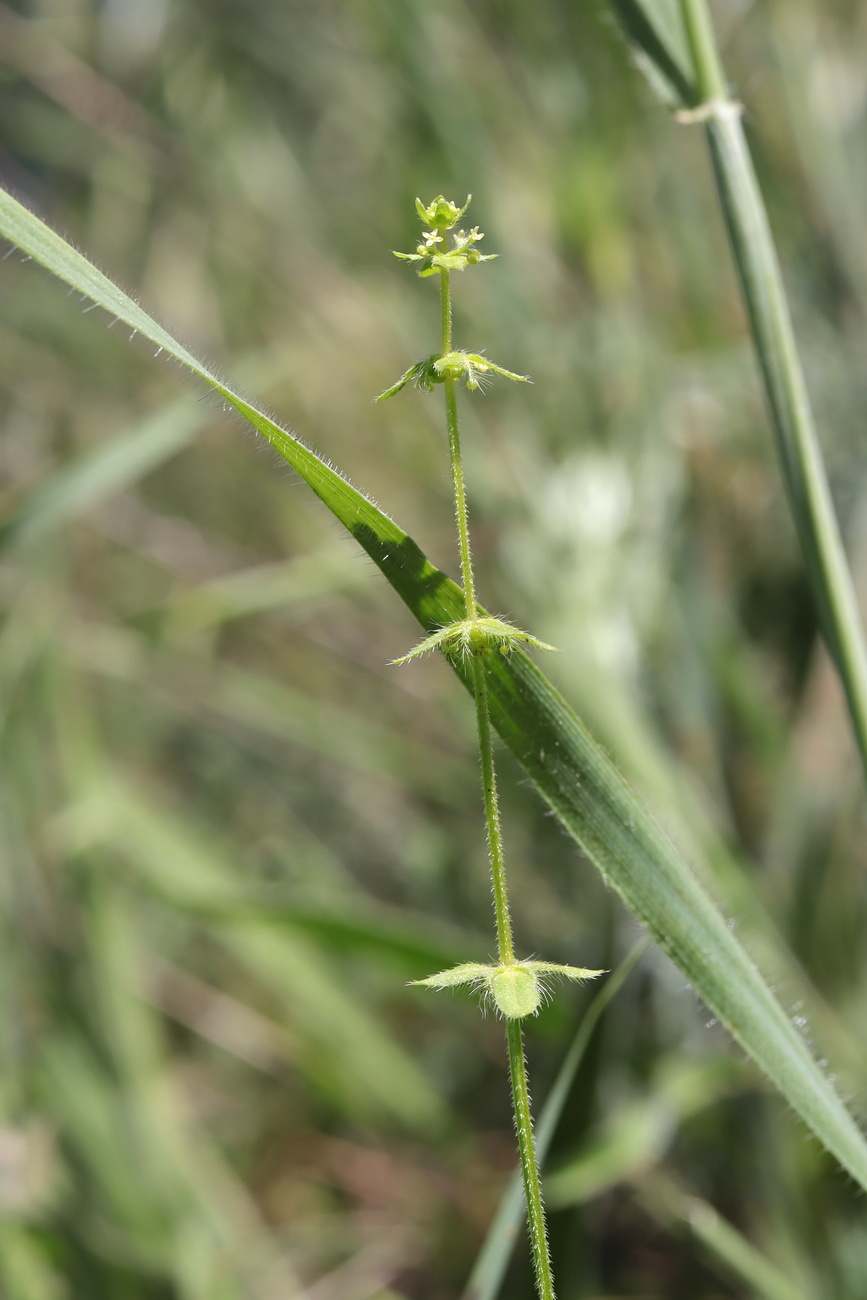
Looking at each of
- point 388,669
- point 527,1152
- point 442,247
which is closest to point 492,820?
point 527,1152

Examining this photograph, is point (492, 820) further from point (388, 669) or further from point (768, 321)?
point (388, 669)

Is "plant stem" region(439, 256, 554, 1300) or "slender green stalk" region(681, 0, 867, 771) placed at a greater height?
"slender green stalk" region(681, 0, 867, 771)

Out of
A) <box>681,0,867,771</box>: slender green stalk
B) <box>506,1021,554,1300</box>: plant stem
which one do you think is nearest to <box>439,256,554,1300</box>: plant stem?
<box>506,1021,554,1300</box>: plant stem

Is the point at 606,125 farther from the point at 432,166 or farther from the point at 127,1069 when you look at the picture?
the point at 127,1069

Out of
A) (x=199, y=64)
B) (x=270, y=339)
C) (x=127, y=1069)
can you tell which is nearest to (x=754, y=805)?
(x=127, y=1069)

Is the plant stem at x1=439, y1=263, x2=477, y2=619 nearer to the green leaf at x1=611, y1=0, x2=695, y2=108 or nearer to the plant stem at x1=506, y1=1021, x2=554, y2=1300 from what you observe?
the plant stem at x1=506, y1=1021, x2=554, y2=1300

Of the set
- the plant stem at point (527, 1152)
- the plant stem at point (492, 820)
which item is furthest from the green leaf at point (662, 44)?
the plant stem at point (527, 1152)
